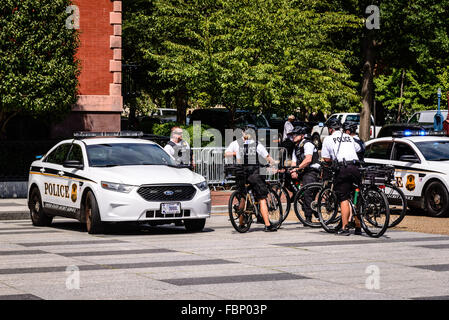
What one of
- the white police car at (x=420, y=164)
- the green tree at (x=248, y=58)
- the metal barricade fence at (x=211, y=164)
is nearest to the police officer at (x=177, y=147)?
the white police car at (x=420, y=164)

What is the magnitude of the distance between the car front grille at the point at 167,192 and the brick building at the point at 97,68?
12.8 meters

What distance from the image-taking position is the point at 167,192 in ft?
49.9

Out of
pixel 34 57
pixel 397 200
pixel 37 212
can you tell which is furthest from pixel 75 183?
pixel 34 57

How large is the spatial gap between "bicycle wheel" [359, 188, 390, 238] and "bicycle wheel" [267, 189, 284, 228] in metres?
1.58

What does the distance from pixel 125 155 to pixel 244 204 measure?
245 cm

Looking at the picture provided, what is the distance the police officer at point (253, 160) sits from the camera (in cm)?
1557

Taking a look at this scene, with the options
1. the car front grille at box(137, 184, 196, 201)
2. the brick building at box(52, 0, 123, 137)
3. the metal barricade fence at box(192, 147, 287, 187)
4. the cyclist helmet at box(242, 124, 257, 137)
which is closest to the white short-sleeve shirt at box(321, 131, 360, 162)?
the cyclist helmet at box(242, 124, 257, 137)

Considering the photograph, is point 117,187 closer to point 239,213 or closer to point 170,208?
point 170,208

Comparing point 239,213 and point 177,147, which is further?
point 177,147

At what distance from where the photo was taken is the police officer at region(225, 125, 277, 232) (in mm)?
15570

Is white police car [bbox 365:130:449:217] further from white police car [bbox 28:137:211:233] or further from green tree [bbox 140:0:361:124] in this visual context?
green tree [bbox 140:0:361:124]

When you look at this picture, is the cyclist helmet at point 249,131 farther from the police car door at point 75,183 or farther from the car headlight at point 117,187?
the police car door at point 75,183
